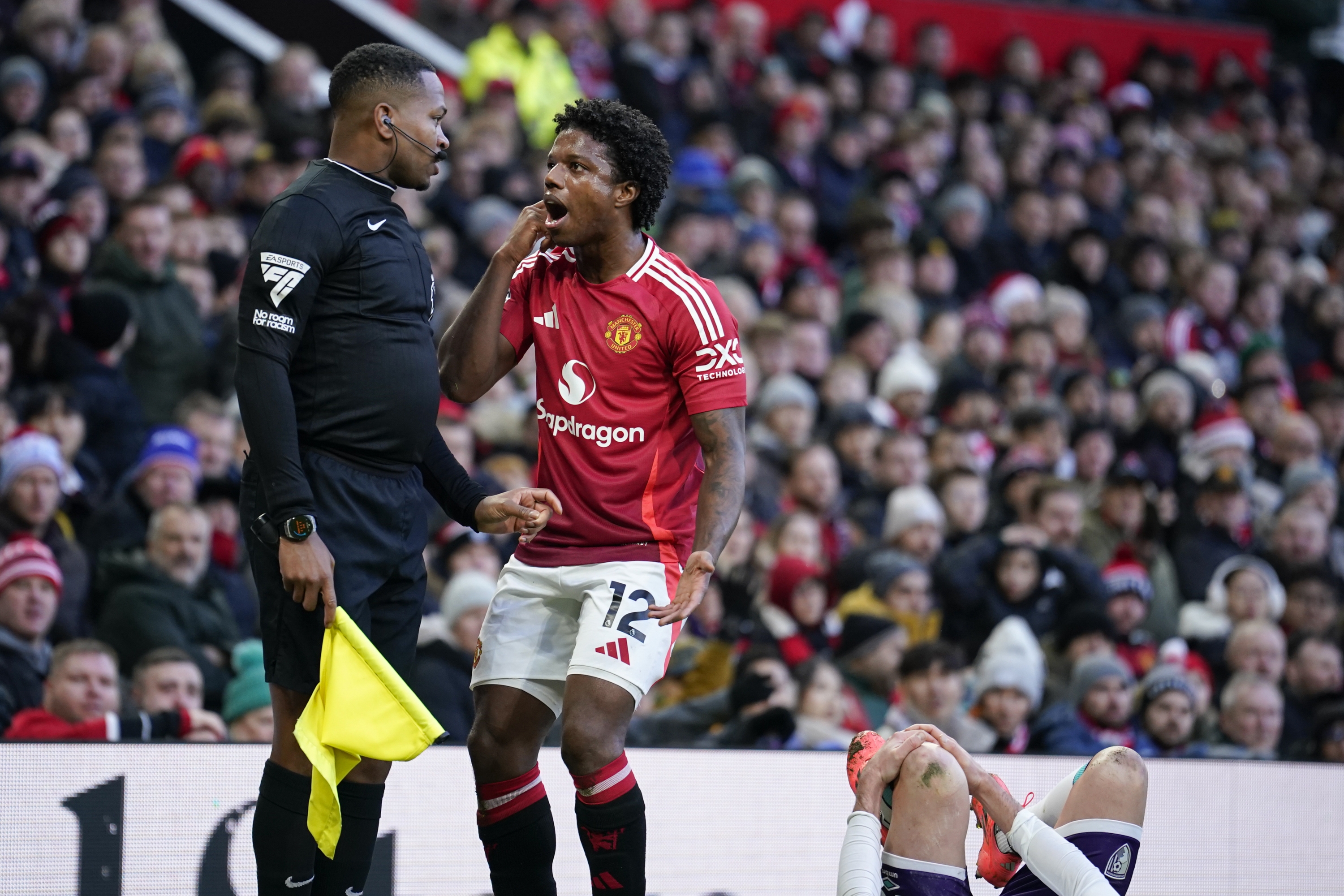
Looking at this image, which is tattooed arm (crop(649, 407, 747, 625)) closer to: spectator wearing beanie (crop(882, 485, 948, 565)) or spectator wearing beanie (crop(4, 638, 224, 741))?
spectator wearing beanie (crop(4, 638, 224, 741))

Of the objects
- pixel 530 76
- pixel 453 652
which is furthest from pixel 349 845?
pixel 530 76

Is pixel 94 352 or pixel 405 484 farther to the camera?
pixel 94 352

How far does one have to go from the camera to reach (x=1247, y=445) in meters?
10.2

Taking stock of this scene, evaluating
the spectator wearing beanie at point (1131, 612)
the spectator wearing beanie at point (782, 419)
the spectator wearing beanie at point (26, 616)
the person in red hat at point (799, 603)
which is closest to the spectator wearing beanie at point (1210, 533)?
the spectator wearing beanie at point (1131, 612)

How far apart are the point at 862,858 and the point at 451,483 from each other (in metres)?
1.34

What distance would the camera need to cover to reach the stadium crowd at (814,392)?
634 cm

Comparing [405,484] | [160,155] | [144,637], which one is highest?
[160,155]

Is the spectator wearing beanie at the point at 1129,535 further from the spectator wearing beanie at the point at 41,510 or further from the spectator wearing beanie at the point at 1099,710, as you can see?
the spectator wearing beanie at the point at 41,510

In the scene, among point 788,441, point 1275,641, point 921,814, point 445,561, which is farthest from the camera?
point 788,441

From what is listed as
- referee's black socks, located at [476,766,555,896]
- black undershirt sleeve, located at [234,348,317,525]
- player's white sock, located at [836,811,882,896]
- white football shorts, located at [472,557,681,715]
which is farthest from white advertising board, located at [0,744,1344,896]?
black undershirt sleeve, located at [234,348,317,525]

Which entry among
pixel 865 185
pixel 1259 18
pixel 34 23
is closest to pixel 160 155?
pixel 34 23

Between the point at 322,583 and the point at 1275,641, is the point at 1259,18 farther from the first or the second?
the point at 322,583

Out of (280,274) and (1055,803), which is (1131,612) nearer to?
(1055,803)

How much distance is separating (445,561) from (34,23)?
4577 millimetres
